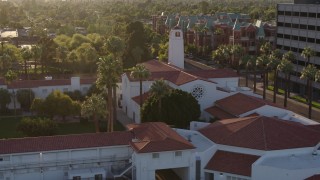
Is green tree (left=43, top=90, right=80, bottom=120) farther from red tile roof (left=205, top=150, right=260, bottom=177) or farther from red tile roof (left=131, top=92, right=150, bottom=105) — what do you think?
red tile roof (left=205, top=150, right=260, bottom=177)

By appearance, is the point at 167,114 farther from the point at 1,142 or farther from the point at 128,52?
the point at 128,52

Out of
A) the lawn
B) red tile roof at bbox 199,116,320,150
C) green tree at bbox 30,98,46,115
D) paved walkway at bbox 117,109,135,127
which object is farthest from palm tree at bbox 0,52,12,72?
red tile roof at bbox 199,116,320,150

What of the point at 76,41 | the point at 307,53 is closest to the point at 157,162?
the point at 307,53

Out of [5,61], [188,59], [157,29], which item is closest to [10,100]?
[5,61]

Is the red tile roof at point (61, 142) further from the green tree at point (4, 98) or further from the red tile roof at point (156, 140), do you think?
the green tree at point (4, 98)

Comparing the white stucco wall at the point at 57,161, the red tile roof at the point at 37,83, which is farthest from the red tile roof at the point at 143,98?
the white stucco wall at the point at 57,161
